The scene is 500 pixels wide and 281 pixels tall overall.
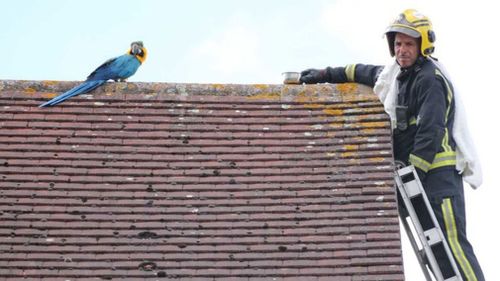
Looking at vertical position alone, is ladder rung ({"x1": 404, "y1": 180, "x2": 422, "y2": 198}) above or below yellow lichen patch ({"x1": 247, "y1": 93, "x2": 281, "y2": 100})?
below

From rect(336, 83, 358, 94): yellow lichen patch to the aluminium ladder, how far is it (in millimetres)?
1211

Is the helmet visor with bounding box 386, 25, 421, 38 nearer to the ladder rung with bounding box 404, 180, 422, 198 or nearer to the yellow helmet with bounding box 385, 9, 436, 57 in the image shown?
the yellow helmet with bounding box 385, 9, 436, 57

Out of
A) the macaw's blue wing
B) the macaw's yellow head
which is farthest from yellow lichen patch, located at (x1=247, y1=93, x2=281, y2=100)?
the macaw's yellow head

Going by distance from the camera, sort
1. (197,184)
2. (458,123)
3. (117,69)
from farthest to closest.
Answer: (117,69), (458,123), (197,184)

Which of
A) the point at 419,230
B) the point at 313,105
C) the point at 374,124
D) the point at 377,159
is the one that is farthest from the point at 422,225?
the point at 313,105

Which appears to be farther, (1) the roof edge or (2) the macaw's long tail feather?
(1) the roof edge

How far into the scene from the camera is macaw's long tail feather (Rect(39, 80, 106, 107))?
49.3 feet

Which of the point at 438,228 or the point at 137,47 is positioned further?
the point at 137,47

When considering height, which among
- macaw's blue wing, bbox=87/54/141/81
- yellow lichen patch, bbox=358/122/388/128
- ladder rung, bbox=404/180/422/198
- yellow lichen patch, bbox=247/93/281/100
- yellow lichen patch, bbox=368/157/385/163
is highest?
macaw's blue wing, bbox=87/54/141/81

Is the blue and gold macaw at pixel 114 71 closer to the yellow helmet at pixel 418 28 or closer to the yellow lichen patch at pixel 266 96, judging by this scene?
the yellow lichen patch at pixel 266 96

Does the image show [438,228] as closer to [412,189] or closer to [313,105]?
[412,189]

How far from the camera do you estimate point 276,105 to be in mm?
15062

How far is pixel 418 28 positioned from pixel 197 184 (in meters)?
2.70

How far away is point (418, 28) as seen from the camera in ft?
49.0
